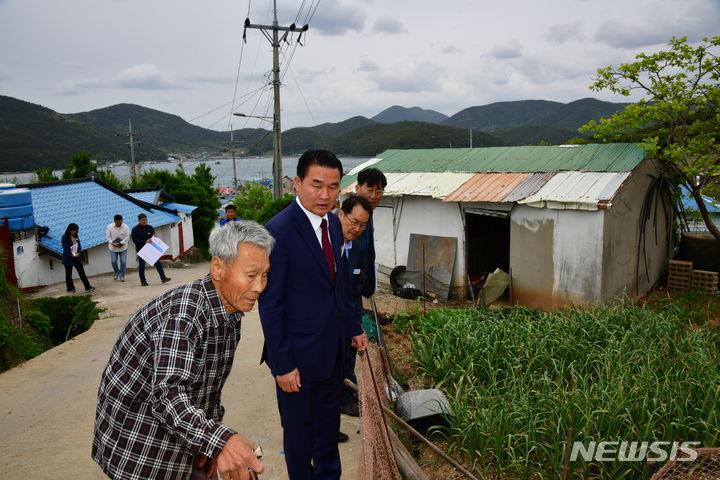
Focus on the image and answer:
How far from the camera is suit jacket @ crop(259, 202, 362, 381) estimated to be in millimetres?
2443

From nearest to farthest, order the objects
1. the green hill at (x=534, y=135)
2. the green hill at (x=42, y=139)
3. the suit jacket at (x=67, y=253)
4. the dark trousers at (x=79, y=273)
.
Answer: the suit jacket at (x=67, y=253)
the dark trousers at (x=79, y=273)
the green hill at (x=42, y=139)
the green hill at (x=534, y=135)

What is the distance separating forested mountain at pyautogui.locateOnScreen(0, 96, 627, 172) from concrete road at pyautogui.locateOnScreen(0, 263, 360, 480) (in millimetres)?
19036

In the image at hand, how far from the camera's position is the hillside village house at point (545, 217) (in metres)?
8.45

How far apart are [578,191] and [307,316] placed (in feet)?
23.9

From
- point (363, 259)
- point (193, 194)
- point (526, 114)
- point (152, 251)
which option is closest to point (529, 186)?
point (363, 259)

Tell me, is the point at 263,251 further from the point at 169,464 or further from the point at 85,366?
the point at 85,366

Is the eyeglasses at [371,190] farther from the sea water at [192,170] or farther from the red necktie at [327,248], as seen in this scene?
the sea water at [192,170]

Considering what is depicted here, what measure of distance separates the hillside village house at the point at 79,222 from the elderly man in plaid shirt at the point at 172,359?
10855mm

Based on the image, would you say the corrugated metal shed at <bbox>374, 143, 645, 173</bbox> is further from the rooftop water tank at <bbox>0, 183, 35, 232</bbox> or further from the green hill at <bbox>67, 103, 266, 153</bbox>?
the green hill at <bbox>67, 103, 266, 153</bbox>

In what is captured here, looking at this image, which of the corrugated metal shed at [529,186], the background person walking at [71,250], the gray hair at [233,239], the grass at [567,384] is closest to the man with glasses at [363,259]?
the grass at [567,384]

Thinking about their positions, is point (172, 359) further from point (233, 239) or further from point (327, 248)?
point (327, 248)

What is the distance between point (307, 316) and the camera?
8.40ft

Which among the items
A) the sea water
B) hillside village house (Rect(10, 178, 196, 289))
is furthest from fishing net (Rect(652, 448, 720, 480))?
the sea water

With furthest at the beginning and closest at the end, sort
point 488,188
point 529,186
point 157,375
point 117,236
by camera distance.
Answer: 1. point 117,236
2. point 488,188
3. point 529,186
4. point 157,375
